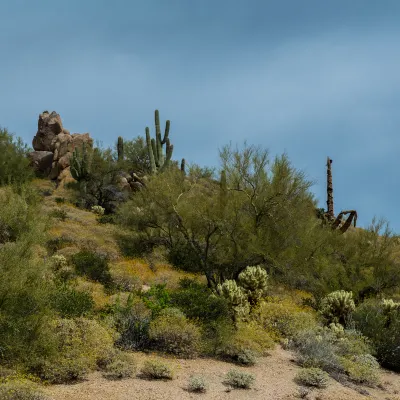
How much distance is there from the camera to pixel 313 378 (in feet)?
32.9

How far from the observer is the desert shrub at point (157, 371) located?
9227 millimetres

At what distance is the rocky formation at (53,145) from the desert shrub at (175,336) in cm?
3252

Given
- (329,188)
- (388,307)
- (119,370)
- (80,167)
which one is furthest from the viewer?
(80,167)

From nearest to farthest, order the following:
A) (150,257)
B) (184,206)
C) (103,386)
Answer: (103,386), (184,206), (150,257)

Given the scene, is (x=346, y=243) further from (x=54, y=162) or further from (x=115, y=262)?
(x=54, y=162)

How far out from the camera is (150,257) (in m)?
23.9

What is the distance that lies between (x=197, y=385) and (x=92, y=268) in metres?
10.2

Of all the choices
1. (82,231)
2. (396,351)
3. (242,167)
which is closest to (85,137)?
(82,231)

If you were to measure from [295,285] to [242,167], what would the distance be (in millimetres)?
5951

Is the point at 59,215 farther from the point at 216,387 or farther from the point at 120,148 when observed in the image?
the point at 216,387

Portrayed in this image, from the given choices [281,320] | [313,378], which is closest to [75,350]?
[313,378]

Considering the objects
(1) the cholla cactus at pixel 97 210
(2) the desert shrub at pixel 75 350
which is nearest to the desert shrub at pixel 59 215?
(1) the cholla cactus at pixel 97 210

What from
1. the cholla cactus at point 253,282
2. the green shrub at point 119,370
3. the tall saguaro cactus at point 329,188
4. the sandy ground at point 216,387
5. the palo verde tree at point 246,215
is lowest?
the sandy ground at point 216,387

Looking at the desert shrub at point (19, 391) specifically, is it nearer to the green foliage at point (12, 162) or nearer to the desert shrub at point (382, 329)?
the desert shrub at point (382, 329)
